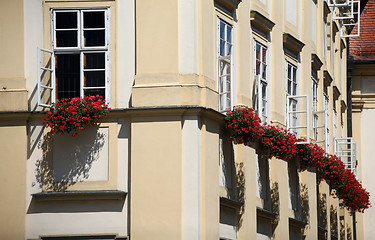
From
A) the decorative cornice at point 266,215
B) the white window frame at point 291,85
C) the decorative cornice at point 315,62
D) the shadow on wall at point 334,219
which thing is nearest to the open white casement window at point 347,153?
the shadow on wall at point 334,219

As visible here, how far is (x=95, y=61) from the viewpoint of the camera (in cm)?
2477

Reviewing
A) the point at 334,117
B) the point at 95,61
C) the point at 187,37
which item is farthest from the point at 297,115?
the point at 95,61

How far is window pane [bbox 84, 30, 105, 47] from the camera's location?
975 inches

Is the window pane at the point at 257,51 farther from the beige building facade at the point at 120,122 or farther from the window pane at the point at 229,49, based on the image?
the beige building facade at the point at 120,122

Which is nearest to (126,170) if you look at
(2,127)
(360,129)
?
(2,127)

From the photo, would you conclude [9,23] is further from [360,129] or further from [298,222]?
[360,129]

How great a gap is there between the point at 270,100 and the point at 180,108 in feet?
21.4

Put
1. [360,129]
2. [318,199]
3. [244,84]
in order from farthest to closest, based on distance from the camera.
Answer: [360,129]
[318,199]
[244,84]

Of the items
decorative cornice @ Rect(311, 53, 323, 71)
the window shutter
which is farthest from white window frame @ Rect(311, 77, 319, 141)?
the window shutter

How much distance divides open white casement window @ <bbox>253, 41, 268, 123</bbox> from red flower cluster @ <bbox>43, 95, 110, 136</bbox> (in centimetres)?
495

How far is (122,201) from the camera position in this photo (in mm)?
24031

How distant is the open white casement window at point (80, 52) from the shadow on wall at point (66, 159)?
0.85 meters

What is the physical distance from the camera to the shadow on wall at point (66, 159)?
2428 centimetres

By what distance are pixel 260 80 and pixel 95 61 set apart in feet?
17.2
